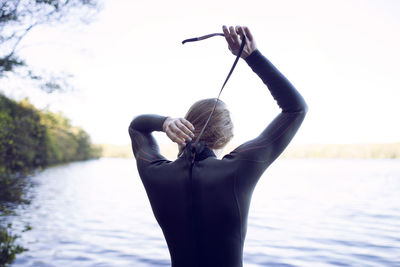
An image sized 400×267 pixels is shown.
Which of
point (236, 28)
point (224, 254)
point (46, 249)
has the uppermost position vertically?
point (236, 28)

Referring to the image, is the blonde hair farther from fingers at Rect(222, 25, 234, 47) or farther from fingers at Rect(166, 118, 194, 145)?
fingers at Rect(222, 25, 234, 47)

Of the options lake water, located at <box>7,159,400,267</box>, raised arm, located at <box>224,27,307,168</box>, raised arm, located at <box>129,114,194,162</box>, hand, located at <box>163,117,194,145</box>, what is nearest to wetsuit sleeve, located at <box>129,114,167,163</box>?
raised arm, located at <box>129,114,194,162</box>

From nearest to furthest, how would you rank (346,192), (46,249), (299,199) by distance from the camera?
(46,249)
(299,199)
(346,192)

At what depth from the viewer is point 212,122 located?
5.50 feet

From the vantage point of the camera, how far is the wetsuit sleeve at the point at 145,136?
5.81 feet

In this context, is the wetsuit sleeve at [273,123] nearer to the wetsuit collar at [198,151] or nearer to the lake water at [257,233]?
the wetsuit collar at [198,151]

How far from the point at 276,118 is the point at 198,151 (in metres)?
0.37

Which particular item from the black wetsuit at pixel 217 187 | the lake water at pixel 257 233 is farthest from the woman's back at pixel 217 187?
the lake water at pixel 257 233

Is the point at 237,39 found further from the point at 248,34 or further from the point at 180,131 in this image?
the point at 180,131

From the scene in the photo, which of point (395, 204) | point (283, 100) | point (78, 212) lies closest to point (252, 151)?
point (283, 100)

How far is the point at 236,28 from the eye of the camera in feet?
5.25

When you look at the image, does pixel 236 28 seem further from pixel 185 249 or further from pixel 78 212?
pixel 78 212

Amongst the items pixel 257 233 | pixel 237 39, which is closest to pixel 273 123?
pixel 237 39

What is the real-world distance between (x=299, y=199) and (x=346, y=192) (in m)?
5.33
